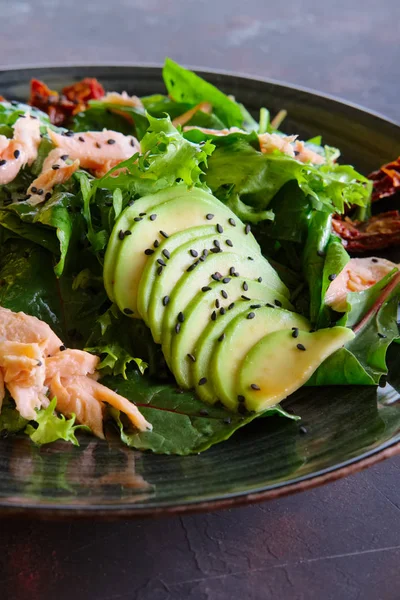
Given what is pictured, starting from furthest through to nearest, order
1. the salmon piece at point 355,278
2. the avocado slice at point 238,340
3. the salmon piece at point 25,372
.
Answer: the salmon piece at point 355,278 → the avocado slice at point 238,340 → the salmon piece at point 25,372

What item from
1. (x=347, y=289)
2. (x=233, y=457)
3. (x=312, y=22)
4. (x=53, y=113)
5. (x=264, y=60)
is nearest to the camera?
(x=233, y=457)

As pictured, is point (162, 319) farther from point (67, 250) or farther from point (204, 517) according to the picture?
point (204, 517)

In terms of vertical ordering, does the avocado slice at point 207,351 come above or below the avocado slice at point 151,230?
below

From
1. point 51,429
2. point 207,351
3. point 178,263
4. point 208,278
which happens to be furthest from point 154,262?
point 51,429

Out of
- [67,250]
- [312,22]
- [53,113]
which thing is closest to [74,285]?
[67,250]

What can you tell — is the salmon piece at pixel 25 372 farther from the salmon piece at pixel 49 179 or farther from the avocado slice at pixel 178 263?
the salmon piece at pixel 49 179

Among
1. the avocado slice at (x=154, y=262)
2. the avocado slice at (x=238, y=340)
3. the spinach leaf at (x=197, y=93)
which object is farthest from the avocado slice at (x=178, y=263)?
the spinach leaf at (x=197, y=93)
